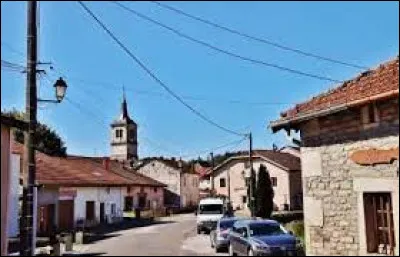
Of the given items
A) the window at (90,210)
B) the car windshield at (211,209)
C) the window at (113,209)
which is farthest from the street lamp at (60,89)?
the window at (113,209)

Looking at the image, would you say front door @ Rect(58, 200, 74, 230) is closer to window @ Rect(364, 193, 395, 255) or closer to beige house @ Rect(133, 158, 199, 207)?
window @ Rect(364, 193, 395, 255)

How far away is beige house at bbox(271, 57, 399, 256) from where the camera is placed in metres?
14.6

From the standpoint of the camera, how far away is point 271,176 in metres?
68.9

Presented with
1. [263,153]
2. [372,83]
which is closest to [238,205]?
[263,153]

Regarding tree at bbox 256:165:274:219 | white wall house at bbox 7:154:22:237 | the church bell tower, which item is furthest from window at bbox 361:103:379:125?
the church bell tower

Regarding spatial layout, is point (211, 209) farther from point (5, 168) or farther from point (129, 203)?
point (129, 203)

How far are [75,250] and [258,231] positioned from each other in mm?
10014

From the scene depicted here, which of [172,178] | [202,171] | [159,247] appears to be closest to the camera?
[159,247]

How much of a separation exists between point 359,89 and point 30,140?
8626 mm

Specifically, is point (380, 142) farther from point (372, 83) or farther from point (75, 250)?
point (75, 250)

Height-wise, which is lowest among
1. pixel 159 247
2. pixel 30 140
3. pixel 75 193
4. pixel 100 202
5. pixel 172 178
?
pixel 159 247

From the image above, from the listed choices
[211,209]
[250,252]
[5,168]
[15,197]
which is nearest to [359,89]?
[250,252]

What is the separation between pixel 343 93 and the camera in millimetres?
16984

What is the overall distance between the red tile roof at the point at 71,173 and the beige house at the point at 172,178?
67.7ft
